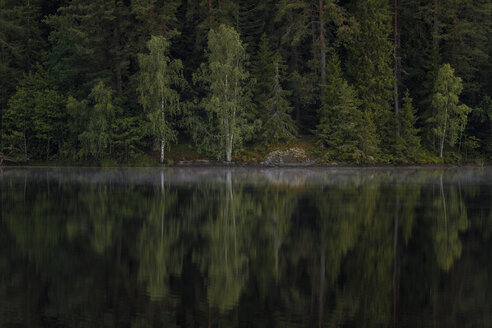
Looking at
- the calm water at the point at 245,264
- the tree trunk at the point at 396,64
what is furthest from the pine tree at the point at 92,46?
the calm water at the point at 245,264

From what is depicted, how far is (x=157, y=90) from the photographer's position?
182 feet

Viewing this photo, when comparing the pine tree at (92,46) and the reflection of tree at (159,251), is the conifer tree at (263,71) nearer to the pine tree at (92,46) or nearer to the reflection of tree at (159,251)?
the pine tree at (92,46)

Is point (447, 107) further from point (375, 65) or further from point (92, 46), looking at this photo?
point (92, 46)

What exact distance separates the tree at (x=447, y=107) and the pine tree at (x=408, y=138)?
6.37 ft

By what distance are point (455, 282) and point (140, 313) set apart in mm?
5938

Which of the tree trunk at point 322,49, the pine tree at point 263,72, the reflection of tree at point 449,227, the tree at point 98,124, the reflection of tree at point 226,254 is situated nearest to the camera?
the reflection of tree at point 226,254

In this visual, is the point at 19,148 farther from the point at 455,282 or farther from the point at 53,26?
the point at 455,282

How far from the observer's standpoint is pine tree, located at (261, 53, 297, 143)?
57.7m

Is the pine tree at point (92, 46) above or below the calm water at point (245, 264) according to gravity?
above

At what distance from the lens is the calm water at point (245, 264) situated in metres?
9.19

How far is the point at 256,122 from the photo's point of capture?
57781 mm

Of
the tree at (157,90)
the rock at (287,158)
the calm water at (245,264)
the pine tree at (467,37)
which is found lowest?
the calm water at (245,264)

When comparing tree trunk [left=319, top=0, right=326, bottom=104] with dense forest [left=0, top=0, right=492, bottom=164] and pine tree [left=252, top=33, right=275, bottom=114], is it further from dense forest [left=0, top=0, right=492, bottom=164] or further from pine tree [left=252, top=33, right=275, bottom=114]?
pine tree [left=252, top=33, right=275, bottom=114]

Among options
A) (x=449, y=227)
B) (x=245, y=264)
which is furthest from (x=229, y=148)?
(x=245, y=264)
